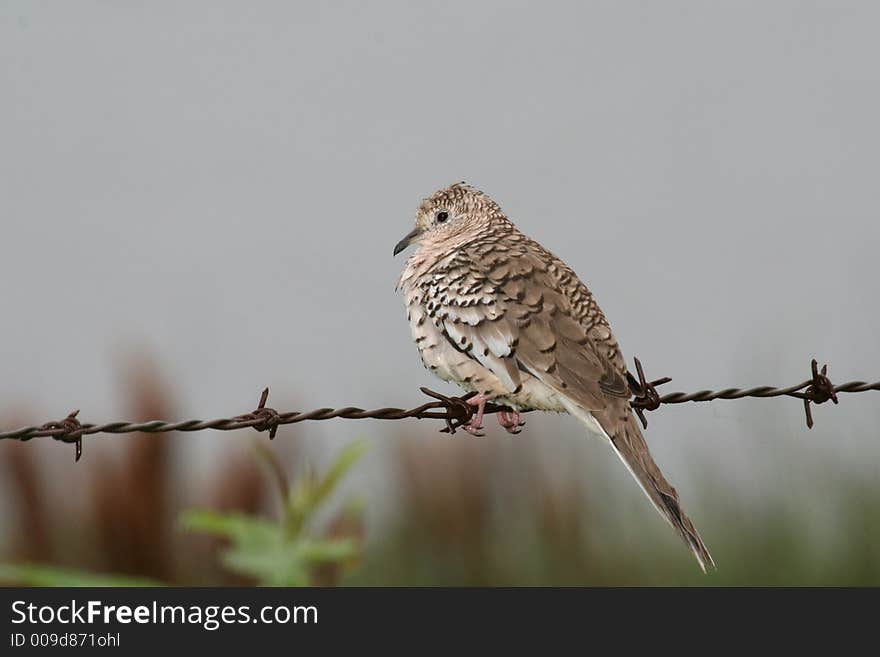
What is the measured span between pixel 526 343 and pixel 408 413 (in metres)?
Answer: 0.62

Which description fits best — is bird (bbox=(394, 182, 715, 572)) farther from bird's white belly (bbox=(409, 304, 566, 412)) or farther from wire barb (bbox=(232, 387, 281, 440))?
wire barb (bbox=(232, 387, 281, 440))

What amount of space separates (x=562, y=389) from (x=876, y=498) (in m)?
3.90

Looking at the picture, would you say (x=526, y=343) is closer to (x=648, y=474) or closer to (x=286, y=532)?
(x=648, y=474)

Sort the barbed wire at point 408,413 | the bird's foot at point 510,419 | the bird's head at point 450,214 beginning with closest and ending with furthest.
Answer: the barbed wire at point 408,413 → the bird's foot at point 510,419 → the bird's head at point 450,214

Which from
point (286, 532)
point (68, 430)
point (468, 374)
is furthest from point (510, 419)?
point (68, 430)

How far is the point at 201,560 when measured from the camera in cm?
697

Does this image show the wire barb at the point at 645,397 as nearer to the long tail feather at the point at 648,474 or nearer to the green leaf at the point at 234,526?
the long tail feather at the point at 648,474

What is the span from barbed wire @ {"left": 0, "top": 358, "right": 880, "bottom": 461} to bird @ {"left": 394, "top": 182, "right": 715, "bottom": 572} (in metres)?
0.07

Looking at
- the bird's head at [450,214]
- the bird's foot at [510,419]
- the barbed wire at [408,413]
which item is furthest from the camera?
the bird's head at [450,214]

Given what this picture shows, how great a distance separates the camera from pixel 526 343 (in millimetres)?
3846

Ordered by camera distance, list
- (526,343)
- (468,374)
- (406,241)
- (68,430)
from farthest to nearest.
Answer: (406,241)
(468,374)
(526,343)
(68,430)

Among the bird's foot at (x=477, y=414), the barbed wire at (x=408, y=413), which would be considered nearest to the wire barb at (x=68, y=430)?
the barbed wire at (x=408, y=413)

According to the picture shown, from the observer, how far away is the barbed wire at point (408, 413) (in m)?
3.38

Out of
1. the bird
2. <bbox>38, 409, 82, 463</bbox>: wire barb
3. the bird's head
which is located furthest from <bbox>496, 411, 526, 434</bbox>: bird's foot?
<bbox>38, 409, 82, 463</bbox>: wire barb
